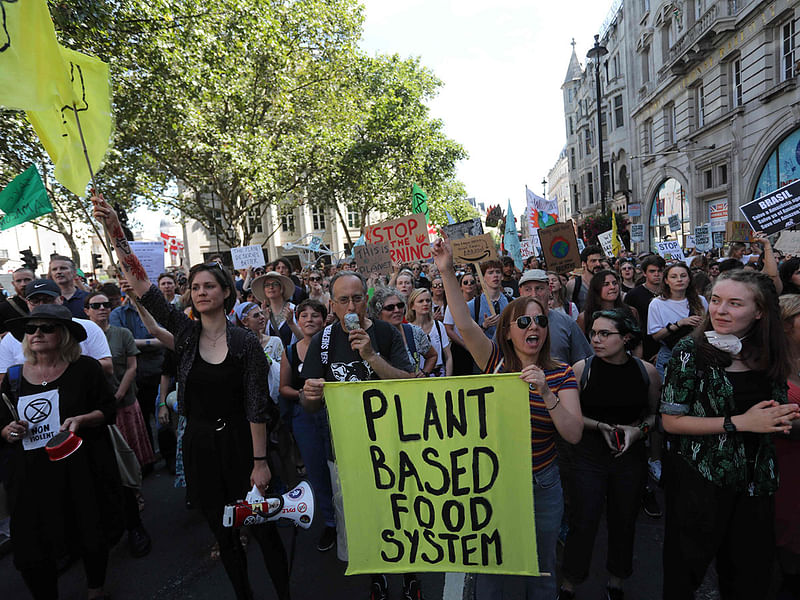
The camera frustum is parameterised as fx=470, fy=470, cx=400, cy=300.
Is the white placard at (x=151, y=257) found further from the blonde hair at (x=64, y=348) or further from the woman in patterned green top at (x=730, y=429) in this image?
the woman in patterned green top at (x=730, y=429)

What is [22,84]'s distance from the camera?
224 centimetres

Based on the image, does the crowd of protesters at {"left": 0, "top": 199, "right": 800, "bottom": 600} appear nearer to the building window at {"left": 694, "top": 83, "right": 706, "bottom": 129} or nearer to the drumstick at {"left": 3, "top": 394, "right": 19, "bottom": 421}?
the drumstick at {"left": 3, "top": 394, "right": 19, "bottom": 421}

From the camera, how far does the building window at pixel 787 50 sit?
1664 cm

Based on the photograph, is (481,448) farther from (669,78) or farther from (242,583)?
(669,78)

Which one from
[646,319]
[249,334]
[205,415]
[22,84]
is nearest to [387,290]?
[249,334]

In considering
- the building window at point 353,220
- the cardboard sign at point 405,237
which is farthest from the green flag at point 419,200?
the building window at point 353,220

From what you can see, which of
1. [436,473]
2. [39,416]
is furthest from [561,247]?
[39,416]

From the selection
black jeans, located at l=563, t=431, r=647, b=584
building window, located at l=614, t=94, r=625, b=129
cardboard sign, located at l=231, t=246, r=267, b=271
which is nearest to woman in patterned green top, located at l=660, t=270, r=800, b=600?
black jeans, located at l=563, t=431, r=647, b=584

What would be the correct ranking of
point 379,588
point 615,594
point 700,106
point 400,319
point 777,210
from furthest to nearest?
point 700,106, point 777,210, point 400,319, point 379,588, point 615,594

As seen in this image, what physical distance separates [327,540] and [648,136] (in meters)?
34.1

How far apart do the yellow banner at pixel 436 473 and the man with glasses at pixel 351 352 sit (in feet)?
1.80

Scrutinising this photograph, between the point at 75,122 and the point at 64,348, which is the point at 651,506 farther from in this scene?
the point at 75,122

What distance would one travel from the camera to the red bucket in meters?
2.59

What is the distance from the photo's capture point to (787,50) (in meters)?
17.0
